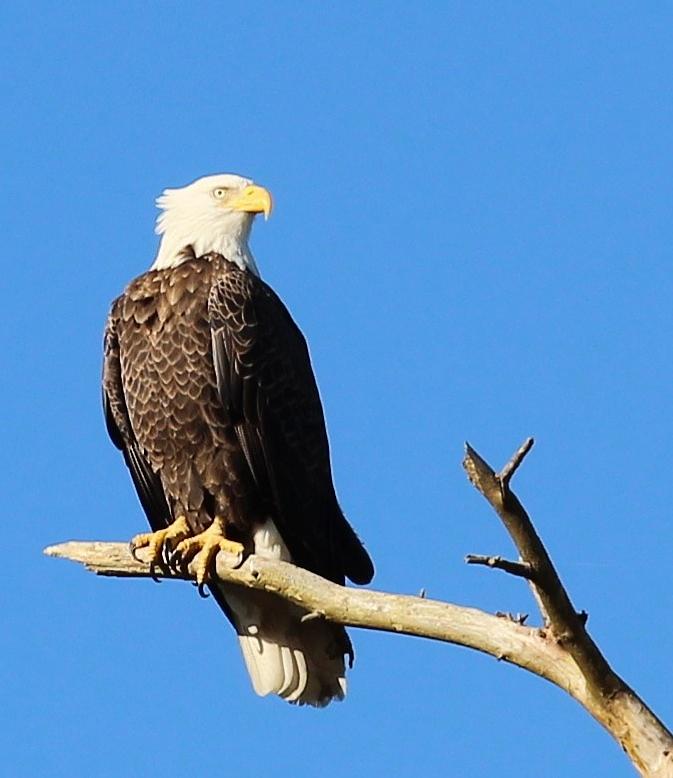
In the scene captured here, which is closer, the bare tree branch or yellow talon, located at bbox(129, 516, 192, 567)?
the bare tree branch

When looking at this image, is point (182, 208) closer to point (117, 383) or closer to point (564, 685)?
point (117, 383)

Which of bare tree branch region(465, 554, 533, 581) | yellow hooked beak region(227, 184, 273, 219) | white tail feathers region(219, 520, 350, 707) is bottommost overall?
bare tree branch region(465, 554, 533, 581)

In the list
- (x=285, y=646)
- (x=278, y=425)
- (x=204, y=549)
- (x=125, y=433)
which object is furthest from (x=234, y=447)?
(x=285, y=646)

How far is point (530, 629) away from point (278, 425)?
2.21m

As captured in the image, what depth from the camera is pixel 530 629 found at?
5.07 meters

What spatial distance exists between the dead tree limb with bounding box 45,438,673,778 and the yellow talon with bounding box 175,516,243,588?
1.19 meters

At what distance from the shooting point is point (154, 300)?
7.14m

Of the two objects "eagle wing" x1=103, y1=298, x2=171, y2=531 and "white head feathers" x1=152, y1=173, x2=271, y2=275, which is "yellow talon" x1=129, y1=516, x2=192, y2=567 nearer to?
"eagle wing" x1=103, y1=298, x2=171, y2=531

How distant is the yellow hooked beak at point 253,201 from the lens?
7.63m

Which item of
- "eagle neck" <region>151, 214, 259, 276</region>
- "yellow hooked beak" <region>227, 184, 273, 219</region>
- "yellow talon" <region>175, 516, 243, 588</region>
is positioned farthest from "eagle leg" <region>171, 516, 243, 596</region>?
"yellow hooked beak" <region>227, 184, 273, 219</region>

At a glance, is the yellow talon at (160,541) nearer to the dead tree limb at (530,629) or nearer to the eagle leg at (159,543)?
the eagle leg at (159,543)

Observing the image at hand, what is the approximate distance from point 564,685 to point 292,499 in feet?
7.20

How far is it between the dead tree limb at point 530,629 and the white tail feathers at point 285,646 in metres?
1.44

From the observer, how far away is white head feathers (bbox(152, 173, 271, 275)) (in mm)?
7535
